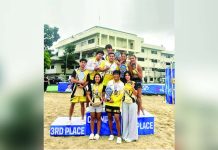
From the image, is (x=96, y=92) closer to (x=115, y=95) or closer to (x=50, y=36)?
(x=115, y=95)

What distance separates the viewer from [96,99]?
3.96 m

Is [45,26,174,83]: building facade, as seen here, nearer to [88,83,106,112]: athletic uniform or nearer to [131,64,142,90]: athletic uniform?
[131,64,142,90]: athletic uniform

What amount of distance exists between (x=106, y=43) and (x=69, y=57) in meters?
0.50

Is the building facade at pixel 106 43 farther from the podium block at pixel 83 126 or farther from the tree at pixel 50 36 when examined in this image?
the podium block at pixel 83 126

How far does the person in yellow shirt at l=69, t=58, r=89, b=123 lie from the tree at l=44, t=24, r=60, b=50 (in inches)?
17.1

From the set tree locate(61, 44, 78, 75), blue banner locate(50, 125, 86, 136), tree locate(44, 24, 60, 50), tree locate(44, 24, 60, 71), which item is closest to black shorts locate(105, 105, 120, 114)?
blue banner locate(50, 125, 86, 136)

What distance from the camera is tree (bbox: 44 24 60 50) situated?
3.84 metres

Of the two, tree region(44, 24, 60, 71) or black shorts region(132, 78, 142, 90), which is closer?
tree region(44, 24, 60, 71)

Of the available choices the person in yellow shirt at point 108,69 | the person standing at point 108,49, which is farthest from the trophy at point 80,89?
the person standing at point 108,49

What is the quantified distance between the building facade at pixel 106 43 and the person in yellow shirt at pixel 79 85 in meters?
0.08
